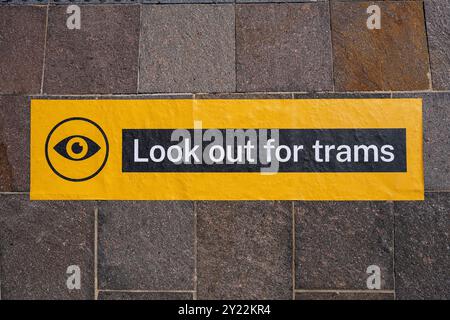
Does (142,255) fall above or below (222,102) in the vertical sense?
below

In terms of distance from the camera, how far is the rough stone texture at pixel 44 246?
3740 mm

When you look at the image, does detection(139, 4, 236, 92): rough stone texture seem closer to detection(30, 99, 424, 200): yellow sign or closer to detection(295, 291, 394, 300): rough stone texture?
detection(30, 99, 424, 200): yellow sign

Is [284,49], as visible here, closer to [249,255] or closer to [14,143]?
[249,255]

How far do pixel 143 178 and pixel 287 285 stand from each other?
1722mm

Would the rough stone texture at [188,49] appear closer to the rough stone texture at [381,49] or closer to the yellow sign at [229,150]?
the yellow sign at [229,150]

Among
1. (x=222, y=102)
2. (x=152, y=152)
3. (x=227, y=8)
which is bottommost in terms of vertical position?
(x=152, y=152)

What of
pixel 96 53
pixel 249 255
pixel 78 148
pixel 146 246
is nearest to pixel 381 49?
pixel 249 255

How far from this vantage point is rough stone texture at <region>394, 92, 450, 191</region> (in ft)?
12.1

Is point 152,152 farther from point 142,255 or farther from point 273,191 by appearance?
point 273,191

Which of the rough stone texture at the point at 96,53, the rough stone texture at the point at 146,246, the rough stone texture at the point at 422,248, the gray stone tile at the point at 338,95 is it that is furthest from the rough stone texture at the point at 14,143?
the rough stone texture at the point at 422,248

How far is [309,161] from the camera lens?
3.72 meters

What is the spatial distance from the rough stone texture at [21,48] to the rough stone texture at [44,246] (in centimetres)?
113

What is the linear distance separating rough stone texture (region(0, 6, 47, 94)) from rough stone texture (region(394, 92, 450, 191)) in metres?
3.53
